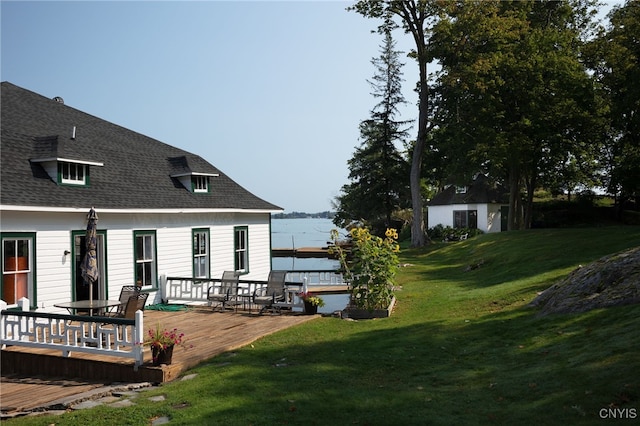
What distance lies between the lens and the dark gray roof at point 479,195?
46.8 m

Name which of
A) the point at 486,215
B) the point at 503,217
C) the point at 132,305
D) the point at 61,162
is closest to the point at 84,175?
the point at 61,162

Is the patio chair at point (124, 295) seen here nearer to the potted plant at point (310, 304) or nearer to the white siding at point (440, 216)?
the potted plant at point (310, 304)

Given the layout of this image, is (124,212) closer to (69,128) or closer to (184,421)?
(69,128)

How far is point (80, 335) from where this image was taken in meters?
10.3

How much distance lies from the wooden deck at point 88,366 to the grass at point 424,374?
42 cm

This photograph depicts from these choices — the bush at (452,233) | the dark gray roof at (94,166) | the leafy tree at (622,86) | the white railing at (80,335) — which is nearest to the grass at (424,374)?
the white railing at (80,335)

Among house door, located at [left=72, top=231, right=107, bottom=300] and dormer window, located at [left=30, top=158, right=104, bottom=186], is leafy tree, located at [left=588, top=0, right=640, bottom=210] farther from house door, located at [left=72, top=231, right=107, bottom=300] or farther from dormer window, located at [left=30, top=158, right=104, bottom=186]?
dormer window, located at [left=30, top=158, right=104, bottom=186]

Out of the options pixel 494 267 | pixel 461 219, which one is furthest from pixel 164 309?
pixel 461 219

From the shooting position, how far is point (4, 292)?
12.3m

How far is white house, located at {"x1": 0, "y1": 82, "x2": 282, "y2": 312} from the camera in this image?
12992mm

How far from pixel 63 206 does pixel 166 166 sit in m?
6.97

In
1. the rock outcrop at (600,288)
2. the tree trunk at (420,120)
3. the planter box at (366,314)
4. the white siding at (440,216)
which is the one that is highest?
the tree trunk at (420,120)

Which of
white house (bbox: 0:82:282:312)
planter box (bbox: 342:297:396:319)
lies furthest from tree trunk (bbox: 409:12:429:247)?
planter box (bbox: 342:297:396:319)

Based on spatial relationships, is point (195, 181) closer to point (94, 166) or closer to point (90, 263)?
point (94, 166)
